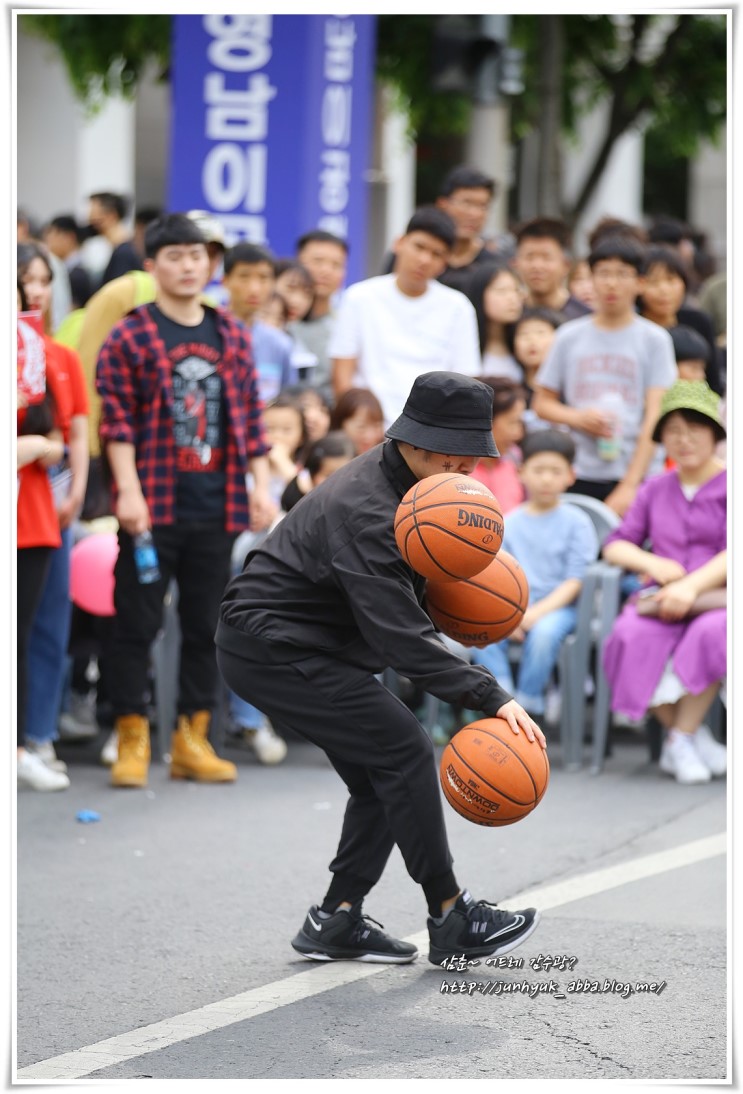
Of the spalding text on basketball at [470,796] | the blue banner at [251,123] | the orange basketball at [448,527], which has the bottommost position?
the spalding text on basketball at [470,796]

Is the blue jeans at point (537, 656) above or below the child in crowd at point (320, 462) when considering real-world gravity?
below

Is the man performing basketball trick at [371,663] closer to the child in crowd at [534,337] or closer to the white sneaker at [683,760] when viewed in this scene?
the white sneaker at [683,760]

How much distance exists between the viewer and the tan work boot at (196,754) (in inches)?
313

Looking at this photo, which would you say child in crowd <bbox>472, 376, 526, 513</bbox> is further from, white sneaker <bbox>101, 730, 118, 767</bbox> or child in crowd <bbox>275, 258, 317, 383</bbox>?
white sneaker <bbox>101, 730, 118, 767</bbox>

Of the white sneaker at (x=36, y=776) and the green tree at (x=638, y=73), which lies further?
the green tree at (x=638, y=73)

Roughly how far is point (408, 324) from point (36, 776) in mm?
3079

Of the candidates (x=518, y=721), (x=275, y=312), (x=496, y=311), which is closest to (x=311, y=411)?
(x=275, y=312)

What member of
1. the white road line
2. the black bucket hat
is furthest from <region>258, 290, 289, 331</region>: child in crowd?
the black bucket hat

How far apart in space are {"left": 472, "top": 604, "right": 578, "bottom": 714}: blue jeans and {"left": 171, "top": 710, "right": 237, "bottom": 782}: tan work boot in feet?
4.40

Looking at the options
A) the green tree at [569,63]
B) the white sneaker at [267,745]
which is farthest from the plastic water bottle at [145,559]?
the green tree at [569,63]

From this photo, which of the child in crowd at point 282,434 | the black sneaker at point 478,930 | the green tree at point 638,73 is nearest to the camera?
the black sneaker at point 478,930

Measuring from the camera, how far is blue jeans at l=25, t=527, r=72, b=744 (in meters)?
7.92

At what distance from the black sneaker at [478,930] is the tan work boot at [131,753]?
2.75m

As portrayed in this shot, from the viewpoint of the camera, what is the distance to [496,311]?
10008 mm
